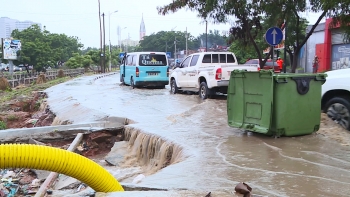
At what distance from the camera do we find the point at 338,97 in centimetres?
724

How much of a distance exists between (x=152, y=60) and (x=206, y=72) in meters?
6.56

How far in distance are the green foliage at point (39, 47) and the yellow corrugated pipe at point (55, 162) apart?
44.5m

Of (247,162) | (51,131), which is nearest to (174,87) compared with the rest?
(51,131)

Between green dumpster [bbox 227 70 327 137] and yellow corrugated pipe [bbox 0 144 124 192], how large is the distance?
3.33 meters

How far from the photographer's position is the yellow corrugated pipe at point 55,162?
11.2 feet

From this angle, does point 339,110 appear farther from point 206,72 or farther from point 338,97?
point 206,72

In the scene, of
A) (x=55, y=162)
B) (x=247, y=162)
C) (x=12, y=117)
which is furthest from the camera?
(x=12, y=117)

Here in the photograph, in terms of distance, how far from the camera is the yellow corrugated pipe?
343cm

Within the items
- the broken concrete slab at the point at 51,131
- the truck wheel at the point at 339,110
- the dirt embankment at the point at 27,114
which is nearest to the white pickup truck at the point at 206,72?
the broken concrete slab at the point at 51,131

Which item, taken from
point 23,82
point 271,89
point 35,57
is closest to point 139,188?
point 271,89

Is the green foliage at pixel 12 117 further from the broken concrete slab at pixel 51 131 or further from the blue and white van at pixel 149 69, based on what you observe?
the blue and white van at pixel 149 69

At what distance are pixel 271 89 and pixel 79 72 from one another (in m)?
49.6

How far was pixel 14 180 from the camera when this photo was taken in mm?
7086

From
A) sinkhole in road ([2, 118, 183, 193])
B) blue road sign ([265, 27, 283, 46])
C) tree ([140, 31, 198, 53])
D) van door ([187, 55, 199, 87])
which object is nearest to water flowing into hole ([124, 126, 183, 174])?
sinkhole in road ([2, 118, 183, 193])
